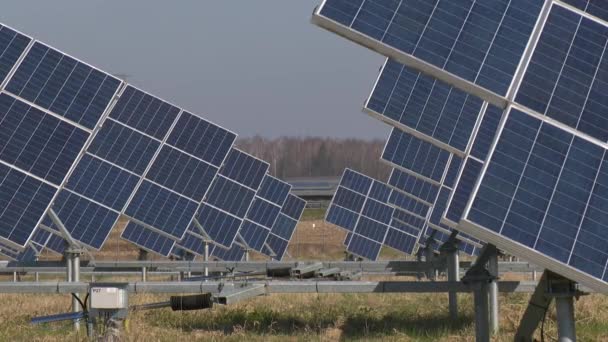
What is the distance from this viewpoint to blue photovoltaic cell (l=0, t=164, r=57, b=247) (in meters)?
15.2

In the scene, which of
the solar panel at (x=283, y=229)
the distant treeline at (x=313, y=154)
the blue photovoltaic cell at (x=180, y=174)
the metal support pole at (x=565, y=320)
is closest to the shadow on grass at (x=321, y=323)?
the blue photovoltaic cell at (x=180, y=174)

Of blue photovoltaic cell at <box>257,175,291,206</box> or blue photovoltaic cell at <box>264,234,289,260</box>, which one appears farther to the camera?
blue photovoltaic cell at <box>264,234,289,260</box>

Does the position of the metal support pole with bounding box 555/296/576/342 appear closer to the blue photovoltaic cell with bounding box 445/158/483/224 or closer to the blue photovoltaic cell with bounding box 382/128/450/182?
the blue photovoltaic cell with bounding box 445/158/483/224

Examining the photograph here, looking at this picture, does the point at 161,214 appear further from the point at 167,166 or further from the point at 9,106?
the point at 9,106

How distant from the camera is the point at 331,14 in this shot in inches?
431

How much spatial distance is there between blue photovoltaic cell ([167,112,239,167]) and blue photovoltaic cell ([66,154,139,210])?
10.1 ft

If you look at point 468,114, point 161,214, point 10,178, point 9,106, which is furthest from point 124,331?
point 161,214

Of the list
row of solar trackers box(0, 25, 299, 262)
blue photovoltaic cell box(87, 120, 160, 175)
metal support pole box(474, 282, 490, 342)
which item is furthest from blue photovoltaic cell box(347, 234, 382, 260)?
metal support pole box(474, 282, 490, 342)

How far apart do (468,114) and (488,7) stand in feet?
20.4

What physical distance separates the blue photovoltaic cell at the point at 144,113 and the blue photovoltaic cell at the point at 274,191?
42.4 ft

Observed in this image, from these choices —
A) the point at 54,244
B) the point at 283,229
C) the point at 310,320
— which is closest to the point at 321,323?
the point at 310,320

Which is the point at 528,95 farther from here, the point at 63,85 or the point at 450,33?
the point at 63,85

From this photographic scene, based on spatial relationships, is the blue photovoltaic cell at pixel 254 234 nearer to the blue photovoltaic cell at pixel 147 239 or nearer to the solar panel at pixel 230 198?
the solar panel at pixel 230 198

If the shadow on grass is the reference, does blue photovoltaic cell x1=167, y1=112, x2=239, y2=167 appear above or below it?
above
